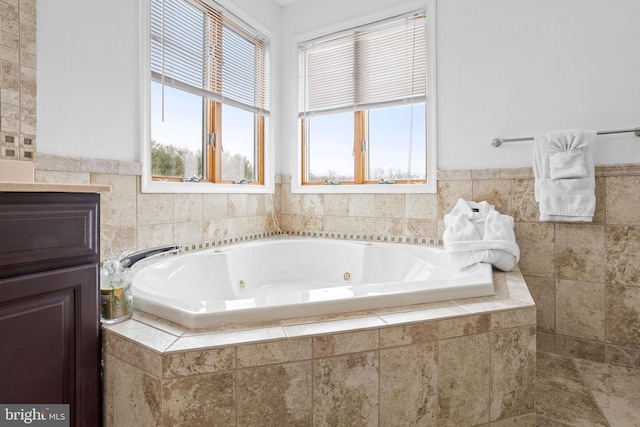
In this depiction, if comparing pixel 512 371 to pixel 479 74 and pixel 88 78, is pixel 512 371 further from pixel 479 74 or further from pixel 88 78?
pixel 88 78

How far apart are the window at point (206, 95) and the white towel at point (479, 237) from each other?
157cm

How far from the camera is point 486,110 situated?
82.9 inches

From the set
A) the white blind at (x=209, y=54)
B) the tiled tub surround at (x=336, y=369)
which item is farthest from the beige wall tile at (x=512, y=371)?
the white blind at (x=209, y=54)

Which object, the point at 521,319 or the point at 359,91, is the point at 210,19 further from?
the point at 521,319

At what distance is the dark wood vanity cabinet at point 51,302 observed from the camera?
2.72 feet

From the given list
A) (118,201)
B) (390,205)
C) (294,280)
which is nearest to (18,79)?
(118,201)

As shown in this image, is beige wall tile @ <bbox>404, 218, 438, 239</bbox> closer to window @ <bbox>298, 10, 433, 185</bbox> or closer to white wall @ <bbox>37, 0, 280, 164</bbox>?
window @ <bbox>298, 10, 433, 185</bbox>

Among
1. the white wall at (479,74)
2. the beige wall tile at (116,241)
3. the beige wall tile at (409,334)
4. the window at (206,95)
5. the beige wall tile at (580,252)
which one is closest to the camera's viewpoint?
the beige wall tile at (409,334)

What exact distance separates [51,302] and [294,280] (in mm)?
1636

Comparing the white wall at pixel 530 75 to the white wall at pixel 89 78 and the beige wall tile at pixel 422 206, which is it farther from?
the white wall at pixel 89 78

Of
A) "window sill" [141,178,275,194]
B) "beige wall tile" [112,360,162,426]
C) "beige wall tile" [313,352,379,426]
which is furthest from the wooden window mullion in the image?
"beige wall tile" [112,360,162,426]

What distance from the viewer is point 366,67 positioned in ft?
8.27

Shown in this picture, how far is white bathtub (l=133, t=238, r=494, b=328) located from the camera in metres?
1.07

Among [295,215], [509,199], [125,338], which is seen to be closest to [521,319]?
[509,199]
